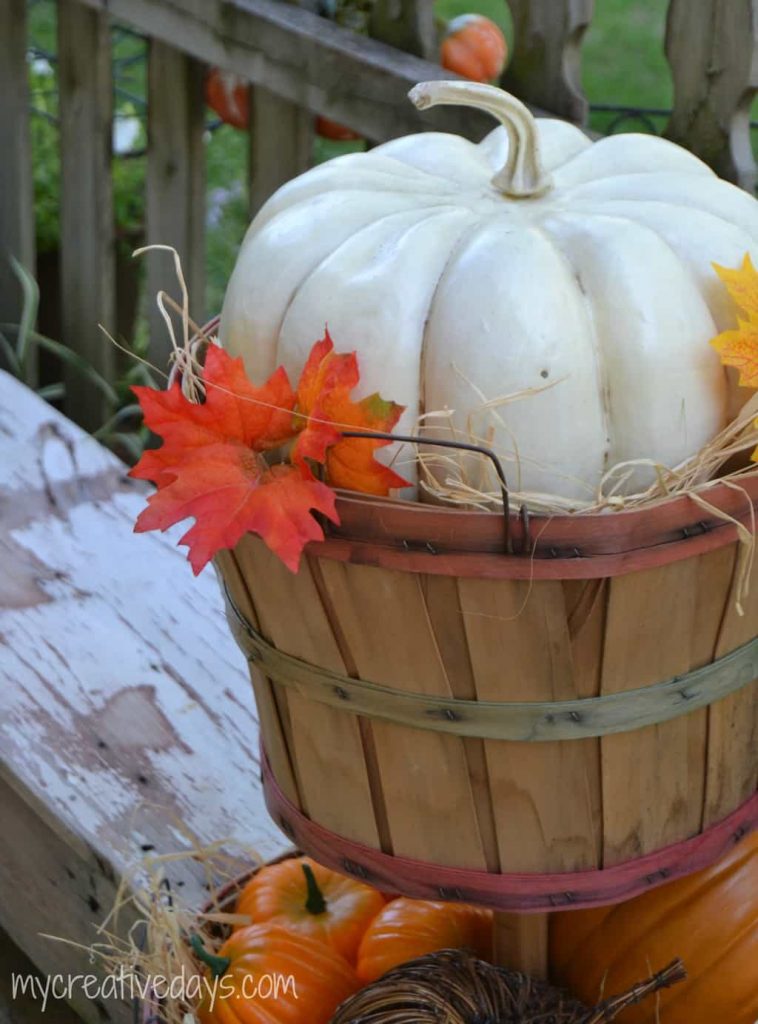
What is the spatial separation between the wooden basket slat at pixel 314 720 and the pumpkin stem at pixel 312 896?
0.57ft

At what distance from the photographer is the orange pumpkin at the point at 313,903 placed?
4.09ft

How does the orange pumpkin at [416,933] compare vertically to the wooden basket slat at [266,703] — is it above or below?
below

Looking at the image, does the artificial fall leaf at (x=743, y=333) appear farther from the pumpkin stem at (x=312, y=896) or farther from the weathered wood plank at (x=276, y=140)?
the weathered wood plank at (x=276, y=140)

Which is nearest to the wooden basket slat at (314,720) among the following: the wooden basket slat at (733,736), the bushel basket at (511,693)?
the bushel basket at (511,693)

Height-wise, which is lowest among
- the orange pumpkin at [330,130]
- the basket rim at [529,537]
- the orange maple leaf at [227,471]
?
the orange pumpkin at [330,130]

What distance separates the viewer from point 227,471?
892 mm

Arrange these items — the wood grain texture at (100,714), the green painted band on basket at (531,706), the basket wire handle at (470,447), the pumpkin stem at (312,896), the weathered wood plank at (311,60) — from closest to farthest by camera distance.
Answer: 1. the basket wire handle at (470,447)
2. the green painted band on basket at (531,706)
3. the pumpkin stem at (312,896)
4. the wood grain texture at (100,714)
5. the weathered wood plank at (311,60)

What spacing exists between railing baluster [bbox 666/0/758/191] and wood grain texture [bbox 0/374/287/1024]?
0.87 meters

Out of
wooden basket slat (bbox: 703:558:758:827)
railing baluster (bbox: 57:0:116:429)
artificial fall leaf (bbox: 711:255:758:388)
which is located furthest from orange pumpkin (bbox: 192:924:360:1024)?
railing baluster (bbox: 57:0:116:429)

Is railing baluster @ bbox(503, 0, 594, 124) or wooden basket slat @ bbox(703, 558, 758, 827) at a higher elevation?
railing baluster @ bbox(503, 0, 594, 124)

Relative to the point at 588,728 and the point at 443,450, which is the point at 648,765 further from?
the point at 443,450

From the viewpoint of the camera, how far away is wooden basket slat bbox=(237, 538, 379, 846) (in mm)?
949

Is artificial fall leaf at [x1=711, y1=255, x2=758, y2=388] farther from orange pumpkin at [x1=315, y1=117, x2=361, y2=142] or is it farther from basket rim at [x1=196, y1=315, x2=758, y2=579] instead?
orange pumpkin at [x1=315, y1=117, x2=361, y2=142]

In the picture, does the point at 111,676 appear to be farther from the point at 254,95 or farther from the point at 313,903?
the point at 254,95
